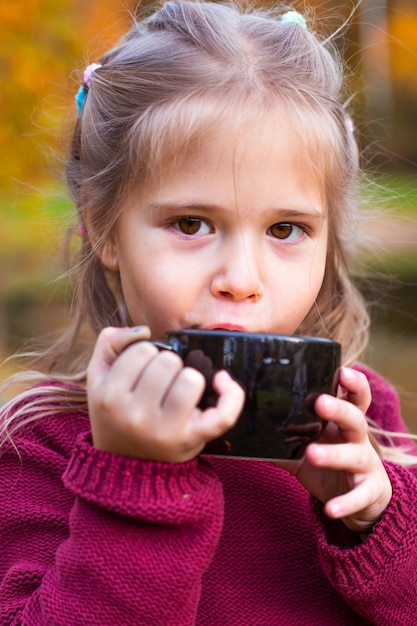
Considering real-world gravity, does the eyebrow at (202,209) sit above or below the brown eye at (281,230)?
above

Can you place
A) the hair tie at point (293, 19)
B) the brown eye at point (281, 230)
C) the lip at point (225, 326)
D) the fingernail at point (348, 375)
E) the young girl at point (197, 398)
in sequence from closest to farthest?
the young girl at point (197, 398), the fingernail at point (348, 375), the lip at point (225, 326), the brown eye at point (281, 230), the hair tie at point (293, 19)

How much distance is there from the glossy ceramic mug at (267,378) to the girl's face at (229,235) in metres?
0.30

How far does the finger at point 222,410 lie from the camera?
39.9 inches

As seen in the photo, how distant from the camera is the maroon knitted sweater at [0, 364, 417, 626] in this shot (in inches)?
44.6

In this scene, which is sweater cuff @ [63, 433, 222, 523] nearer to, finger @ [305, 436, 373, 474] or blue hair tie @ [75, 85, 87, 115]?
finger @ [305, 436, 373, 474]

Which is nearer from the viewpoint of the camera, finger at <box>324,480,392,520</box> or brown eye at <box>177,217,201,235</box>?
finger at <box>324,480,392,520</box>

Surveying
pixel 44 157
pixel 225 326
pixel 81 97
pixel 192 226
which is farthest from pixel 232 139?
pixel 44 157

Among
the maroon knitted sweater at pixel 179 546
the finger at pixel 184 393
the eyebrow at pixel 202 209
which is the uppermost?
the eyebrow at pixel 202 209

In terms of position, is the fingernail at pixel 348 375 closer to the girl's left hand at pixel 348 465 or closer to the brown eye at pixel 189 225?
the girl's left hand at pixel 348 465

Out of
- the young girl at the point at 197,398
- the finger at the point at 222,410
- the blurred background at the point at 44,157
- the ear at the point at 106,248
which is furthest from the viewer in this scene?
the blurred background at the point at 44,157

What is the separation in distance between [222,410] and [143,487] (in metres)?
0.18

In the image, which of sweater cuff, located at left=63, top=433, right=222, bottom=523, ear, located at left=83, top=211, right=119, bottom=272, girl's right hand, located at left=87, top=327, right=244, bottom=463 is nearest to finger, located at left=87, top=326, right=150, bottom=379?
girl's right hand, located at left=87, top=327, right=244, bottom=463

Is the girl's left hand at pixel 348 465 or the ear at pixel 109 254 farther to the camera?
the ear at pixel 109 254

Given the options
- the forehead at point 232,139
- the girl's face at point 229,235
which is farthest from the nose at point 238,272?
the forehead at point 232,139
